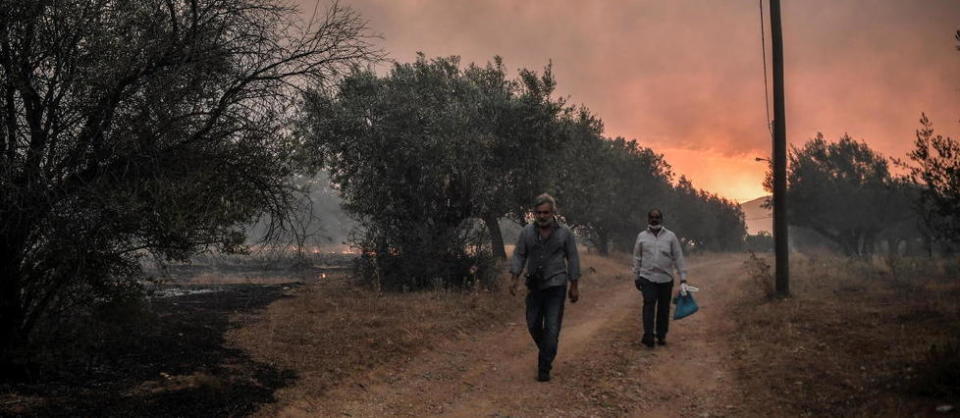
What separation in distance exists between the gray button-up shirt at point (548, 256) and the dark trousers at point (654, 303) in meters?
2.24

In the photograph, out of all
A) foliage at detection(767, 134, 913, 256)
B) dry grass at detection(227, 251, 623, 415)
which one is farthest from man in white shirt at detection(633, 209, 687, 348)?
foliage at detection(767, 134, 913, 256)

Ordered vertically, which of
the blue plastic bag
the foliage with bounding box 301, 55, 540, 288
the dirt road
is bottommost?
the dirt road

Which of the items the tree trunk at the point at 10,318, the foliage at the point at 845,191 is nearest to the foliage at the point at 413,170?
the tree trunk at the point at 10,318

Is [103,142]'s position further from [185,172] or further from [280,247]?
[280,247]

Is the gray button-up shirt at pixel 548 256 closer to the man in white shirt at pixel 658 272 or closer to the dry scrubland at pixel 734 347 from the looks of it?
the dry scrubland at pixel 734 347

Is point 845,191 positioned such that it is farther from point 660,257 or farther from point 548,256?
point 548,256

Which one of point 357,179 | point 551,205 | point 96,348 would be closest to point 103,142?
point 96,348

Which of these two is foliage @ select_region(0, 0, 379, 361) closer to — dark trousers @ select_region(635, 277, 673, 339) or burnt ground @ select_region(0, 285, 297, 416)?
burnt ground @ select_region(0, 285, 297, 416)

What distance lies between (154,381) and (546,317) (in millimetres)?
4641

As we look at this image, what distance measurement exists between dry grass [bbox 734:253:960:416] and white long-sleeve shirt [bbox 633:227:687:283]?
1556 millimetres

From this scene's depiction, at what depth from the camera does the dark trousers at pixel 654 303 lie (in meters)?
8.68

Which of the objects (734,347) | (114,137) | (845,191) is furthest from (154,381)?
(845,191)

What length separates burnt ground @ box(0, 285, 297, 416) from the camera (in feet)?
16.9

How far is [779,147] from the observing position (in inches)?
542
